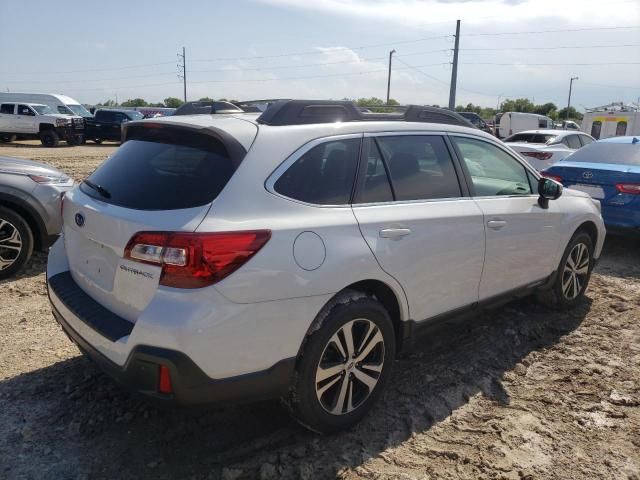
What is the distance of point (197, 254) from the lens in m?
2.27

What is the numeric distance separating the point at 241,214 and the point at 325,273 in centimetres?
49

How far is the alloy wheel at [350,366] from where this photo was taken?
108 inches

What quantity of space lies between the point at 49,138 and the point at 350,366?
25.1 metres

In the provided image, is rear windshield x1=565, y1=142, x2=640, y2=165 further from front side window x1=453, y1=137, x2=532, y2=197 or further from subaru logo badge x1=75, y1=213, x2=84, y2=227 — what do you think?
subaru logo badge x1=75, y1=213, x2=84, y2=227

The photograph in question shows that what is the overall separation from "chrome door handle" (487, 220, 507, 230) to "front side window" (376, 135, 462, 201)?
297 mm

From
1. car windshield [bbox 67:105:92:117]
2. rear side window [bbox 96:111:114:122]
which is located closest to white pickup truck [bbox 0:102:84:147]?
rear side window [bbox 96:111:114:122]

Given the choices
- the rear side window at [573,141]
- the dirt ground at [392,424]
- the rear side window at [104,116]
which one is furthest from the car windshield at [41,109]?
the dirt ground at [392,424]

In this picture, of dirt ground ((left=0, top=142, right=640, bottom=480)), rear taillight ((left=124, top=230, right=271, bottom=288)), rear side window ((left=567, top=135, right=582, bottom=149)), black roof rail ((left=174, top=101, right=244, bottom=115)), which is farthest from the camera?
rear side window ((left=567, top=135, right=582, bottom=149))

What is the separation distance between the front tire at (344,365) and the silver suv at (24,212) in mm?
3764

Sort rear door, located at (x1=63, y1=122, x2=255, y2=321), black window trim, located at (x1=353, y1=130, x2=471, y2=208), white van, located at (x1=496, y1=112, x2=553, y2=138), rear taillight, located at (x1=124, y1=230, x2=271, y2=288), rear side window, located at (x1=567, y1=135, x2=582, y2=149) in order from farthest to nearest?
white van, located at (x1=496, y1=112, x2=553, y2=138), rear side window, located at (x1=567, y1=135, x2=582, y2=149), black window trim, located at (x1=353, y1=130, x2=471, y2=208), rear door, located at (x1=63, y1=122, x2=255, y2=321), rear taillight, located at (x1=124, y1=230, x2=271, y2=288)

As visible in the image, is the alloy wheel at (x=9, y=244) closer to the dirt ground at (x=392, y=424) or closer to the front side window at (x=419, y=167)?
the dirt ground at (x=392, y=424)

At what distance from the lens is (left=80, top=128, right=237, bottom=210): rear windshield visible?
98.1 inches

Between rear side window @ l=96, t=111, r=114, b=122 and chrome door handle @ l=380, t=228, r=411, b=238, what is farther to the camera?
rear side window @ l=96, t=111, r=114, b=122

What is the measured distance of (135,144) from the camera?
3047 mm
